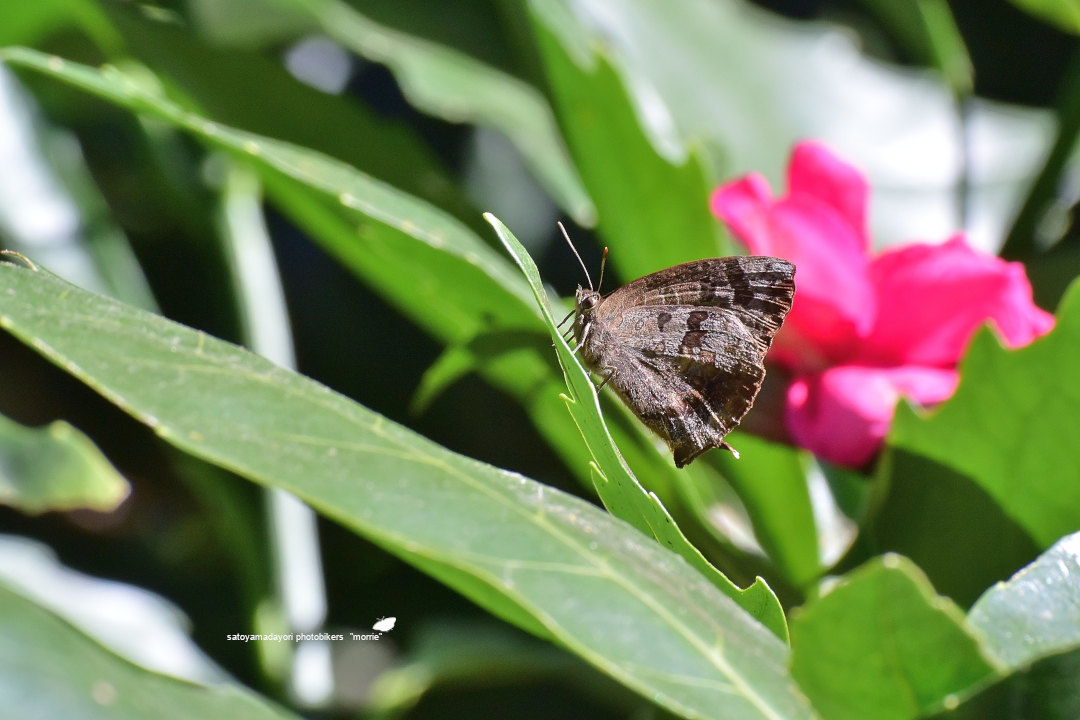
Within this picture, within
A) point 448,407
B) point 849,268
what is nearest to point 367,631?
point 448,407

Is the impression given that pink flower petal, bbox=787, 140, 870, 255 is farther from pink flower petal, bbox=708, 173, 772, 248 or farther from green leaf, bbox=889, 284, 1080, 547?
green leaf, bbox=889, 284, 1080, 547

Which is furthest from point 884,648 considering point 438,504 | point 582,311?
point 582,311

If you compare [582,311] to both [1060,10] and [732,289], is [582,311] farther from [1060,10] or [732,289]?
[1060,10]

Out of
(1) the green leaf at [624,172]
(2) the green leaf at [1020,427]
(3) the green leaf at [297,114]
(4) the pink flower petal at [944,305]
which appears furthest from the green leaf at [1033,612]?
(3) the green leaf at [297,114]

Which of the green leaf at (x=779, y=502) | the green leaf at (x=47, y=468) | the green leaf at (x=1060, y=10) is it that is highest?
the green leaf at (x=1060, y=10)

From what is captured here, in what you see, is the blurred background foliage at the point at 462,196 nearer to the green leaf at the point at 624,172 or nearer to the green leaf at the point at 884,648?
the green leaf at the point at 624,172
